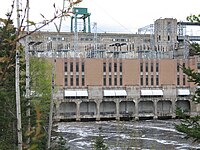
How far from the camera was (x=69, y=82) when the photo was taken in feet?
183

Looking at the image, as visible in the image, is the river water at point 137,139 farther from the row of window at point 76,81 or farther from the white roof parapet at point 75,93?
the row of window at point 76,81

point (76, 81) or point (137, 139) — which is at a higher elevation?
point (76, 81)

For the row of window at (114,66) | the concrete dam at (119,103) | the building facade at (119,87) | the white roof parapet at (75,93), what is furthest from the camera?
the row of window at (114,66)

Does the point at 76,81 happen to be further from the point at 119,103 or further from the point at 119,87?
the point at 119,103

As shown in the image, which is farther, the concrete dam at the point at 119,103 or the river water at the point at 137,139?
the concrete dam at the point at 119,103

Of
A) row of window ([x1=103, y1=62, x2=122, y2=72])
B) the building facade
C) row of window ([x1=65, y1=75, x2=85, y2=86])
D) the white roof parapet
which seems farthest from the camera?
row of window ([x1=103, y1=62, x2=122, y2=72])

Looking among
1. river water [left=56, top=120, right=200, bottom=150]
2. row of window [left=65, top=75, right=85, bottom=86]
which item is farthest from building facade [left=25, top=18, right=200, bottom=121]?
river water [left=56, top=120, right=200, bottom=150]

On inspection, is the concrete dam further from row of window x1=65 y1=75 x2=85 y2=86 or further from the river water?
the river water

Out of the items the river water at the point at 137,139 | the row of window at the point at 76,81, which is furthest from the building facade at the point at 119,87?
the river water at the point at 137,139

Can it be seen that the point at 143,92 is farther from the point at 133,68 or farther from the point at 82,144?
the point at 82,144

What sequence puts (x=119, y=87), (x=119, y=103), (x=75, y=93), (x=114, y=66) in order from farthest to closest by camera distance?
(x=119, y=103) < (x=119, y=87) < (x=114, y=66) < (x=75, y=93)

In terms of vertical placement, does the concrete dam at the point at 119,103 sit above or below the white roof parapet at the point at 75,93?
below

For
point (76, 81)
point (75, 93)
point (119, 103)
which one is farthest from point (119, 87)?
point (75, 93)

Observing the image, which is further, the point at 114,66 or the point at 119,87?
the point at 119,87
